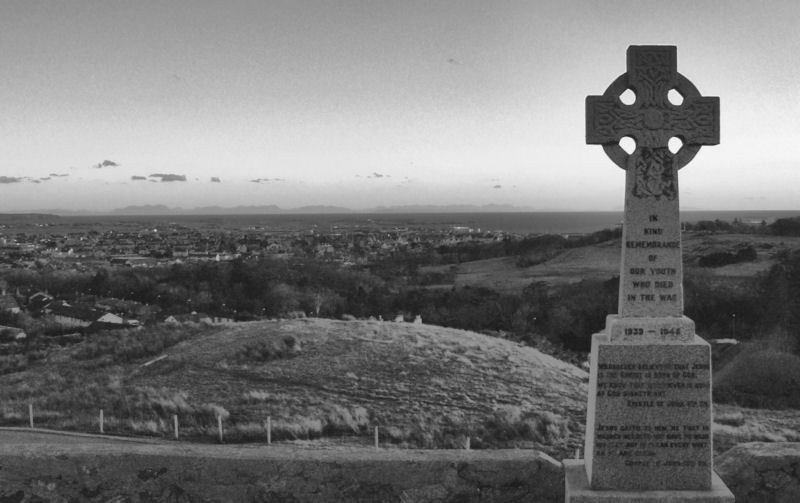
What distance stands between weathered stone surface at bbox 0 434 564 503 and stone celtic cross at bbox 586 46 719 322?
1620mm

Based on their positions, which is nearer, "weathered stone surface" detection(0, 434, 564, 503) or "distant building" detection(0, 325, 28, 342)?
"weathered stone surface" detection(0, 434, 564, 503)

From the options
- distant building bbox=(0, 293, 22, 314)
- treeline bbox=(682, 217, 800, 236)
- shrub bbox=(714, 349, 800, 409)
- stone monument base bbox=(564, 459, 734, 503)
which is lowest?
distant building bbox=(0, 293, 22, 314)

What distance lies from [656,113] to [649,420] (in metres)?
2.35

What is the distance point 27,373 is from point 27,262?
65971 mm

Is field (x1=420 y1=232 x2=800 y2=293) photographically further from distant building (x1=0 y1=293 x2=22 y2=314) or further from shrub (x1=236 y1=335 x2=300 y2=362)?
distant building (x1=0 y1=293 x2=22 y2=314)

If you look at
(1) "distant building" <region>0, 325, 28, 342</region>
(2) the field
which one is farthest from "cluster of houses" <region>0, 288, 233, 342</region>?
(2) the field

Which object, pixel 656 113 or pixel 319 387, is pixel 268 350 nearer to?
pixel 319 387

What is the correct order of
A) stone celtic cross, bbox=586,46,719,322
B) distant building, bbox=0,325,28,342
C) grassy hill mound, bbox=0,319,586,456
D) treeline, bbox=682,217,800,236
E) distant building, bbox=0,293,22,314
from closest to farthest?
stone celtic cross, bbox=586,46,719,322, grassy hill mound, bbox=0,319,586,456, distant building, bbox=0,325,28,342, distant building, bbox=0,293,22,314, treeline, bbox=682,217,800,236

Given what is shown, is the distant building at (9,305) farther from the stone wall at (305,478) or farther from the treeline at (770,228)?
the treeline at (770,228)

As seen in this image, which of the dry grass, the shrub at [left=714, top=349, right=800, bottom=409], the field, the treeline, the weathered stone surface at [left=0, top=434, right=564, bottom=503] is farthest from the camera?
the treeline

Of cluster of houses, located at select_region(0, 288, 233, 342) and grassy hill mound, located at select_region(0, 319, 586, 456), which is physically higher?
grassy hill mound, located at select_region(0, 319, 586, 456)

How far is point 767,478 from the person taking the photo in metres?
5.23

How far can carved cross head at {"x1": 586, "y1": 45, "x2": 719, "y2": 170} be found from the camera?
16.2ft

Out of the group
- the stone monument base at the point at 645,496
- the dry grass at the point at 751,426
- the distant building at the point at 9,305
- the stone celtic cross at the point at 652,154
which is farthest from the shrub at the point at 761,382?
the distant building at the point at 9,305
